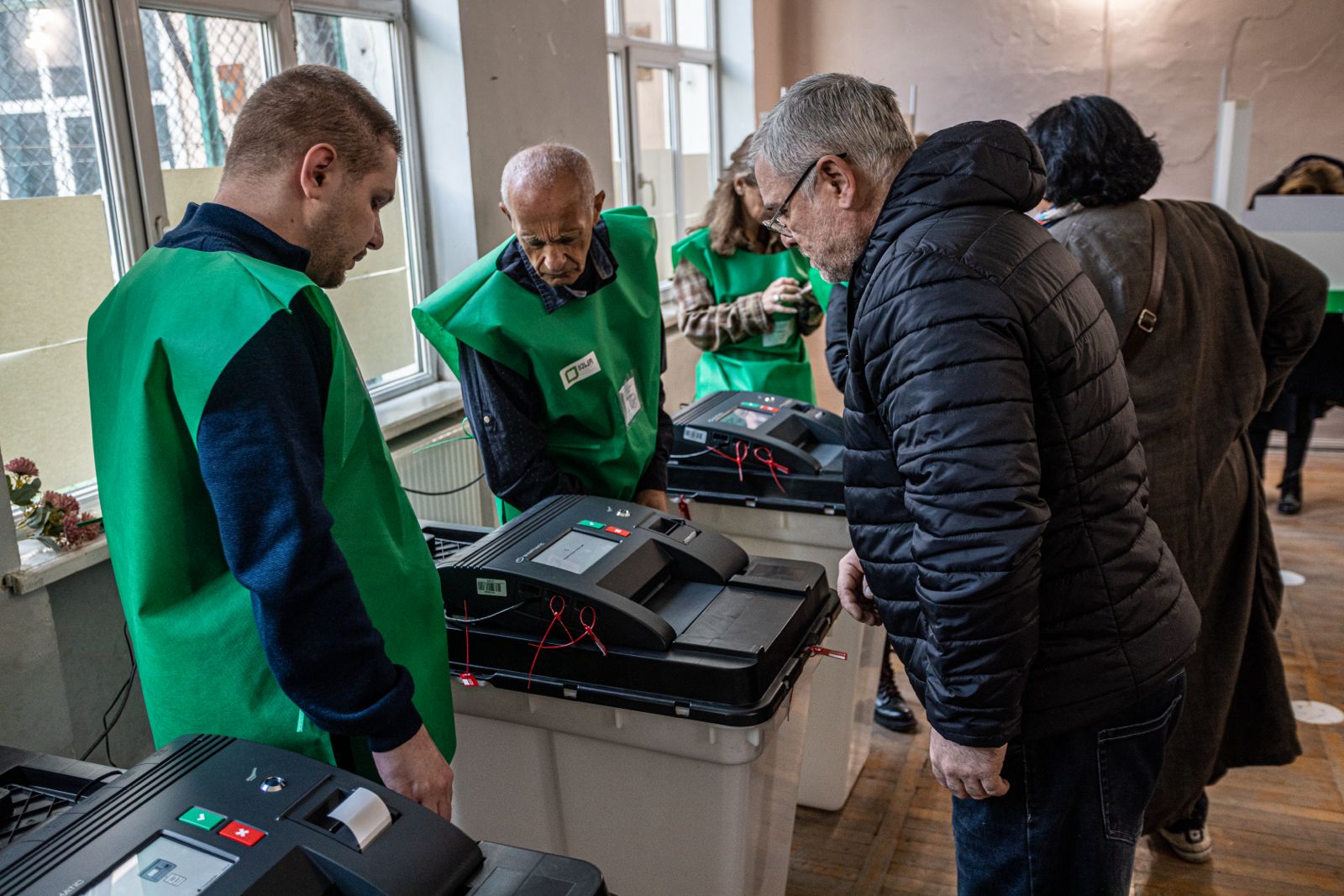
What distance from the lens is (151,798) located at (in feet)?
3.18

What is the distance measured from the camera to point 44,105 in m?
2.13

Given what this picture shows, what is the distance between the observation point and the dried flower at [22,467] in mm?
1953

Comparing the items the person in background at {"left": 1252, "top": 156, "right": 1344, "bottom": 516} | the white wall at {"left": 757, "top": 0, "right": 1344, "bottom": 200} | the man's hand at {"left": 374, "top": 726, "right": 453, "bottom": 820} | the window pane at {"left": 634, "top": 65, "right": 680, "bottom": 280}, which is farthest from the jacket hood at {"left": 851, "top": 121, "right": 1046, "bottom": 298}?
the white wall at {"left": 757, "top": 0, "right": 1344, "bottom": 200}

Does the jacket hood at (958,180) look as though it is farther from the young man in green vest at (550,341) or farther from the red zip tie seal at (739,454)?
the red zip tie seal at (739,454)

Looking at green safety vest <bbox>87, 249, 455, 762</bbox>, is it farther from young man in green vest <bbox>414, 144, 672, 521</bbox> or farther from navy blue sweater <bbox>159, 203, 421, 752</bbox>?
young man in green vest <bbox>414, 144, 672, 521</bbox>

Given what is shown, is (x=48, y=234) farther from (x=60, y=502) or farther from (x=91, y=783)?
(x=91, y=783)

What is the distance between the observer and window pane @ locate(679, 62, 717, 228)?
5500 millimetres

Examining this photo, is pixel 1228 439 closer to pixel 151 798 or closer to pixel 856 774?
pixel 856 774

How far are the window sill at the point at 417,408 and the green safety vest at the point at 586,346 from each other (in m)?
0.93

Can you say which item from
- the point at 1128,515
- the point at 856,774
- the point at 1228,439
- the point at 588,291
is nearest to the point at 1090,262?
the point at 1228,439

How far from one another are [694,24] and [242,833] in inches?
208

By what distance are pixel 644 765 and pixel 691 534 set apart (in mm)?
357

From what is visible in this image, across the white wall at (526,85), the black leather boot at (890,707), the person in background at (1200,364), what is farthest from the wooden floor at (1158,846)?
the white wall at (526,85)

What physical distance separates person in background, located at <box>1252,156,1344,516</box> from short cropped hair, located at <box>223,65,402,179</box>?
340 centimetres
